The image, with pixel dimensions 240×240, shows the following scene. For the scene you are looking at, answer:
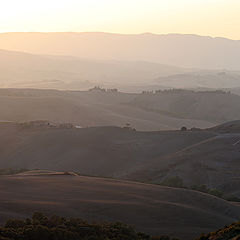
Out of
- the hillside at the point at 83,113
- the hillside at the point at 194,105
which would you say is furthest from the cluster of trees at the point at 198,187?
the hillside at the point at 194,105

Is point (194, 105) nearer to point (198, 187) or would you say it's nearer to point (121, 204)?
point (198, 187)

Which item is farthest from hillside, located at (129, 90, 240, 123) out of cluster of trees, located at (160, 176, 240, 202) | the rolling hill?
cluster of trees, located at (160, 176, 240, 202)

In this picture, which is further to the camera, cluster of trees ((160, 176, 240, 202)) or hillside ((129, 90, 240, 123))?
hillside ((129, 90, 240, 123))

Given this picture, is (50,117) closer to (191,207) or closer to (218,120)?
(218,120)

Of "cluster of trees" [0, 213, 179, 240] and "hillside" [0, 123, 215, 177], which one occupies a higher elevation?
"cluster of trees" [0, 213, 179, 240]

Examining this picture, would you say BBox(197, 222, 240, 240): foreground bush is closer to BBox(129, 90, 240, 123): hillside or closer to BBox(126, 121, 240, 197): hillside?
BBox(126, 121, 240, 197): hillside

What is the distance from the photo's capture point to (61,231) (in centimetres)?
1588

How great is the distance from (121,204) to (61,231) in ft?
19.3

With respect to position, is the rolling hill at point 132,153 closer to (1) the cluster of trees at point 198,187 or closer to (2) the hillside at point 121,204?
(1) the cluster of trees at point 198,187

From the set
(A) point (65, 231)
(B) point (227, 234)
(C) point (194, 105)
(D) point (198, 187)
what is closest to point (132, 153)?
(D) point (198, 187)

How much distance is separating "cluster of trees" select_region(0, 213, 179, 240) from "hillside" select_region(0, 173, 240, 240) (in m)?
2.25

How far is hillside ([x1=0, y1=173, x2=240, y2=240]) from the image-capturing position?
1980cm

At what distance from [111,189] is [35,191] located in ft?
10.3

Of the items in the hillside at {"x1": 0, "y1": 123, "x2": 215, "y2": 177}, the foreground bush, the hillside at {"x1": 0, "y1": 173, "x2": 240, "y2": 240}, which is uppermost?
the foreground bush
